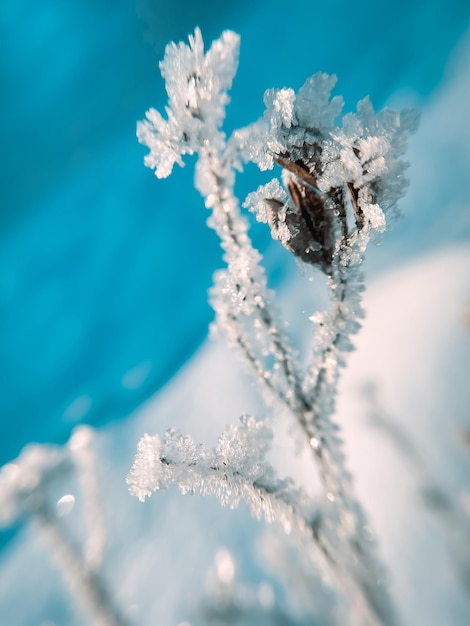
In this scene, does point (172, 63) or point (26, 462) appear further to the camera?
point (26, 462)

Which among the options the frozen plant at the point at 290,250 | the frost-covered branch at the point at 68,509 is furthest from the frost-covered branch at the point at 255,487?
the frost-covered branch at the point at 68,509

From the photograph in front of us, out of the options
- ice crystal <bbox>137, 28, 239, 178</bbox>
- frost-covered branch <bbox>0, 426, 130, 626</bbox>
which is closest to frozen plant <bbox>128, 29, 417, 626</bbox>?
ice crystal <bbox>137, 28, 239, 178</bbox>

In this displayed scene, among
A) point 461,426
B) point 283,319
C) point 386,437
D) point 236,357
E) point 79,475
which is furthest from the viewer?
point 79,475

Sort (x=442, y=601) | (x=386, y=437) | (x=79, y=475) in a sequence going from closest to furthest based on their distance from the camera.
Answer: (x=442, y=601)
(x=386, y=437)
(x=79, y=475)

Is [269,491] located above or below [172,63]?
below

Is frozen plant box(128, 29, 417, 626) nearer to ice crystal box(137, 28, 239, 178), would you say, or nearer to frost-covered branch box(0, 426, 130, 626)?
ice crystal box(137, 28, 239, 178)

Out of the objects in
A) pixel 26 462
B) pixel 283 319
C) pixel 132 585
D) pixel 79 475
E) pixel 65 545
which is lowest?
pixel 132 585

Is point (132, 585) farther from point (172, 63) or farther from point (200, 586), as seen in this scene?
point (172, 63)

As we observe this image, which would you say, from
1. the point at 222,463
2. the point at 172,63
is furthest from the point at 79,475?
the point at 172,63
